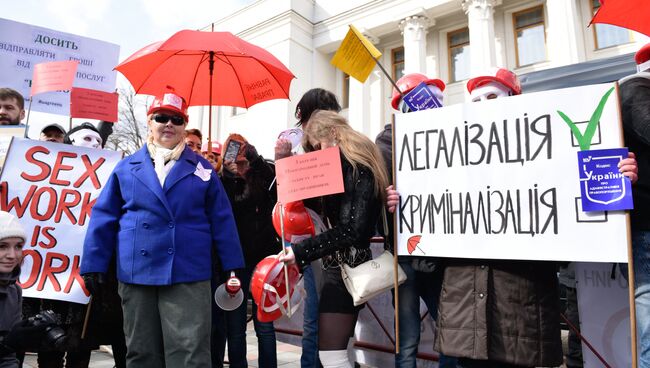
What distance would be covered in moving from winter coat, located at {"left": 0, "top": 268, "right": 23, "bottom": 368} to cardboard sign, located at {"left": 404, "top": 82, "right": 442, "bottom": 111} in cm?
235

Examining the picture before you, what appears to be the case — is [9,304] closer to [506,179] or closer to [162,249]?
[162,249]

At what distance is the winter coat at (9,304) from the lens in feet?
7.16

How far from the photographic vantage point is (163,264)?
6.85 ft

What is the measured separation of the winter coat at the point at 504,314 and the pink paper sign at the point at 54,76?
11.0ft

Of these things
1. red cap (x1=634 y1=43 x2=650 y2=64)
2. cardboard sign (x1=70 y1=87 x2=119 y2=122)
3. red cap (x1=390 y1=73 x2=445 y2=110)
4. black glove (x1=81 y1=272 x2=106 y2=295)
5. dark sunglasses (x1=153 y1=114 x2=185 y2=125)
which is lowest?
black glove (x1=81 y1=272 x2=106 y2=295)

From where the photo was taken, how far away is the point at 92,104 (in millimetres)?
3494

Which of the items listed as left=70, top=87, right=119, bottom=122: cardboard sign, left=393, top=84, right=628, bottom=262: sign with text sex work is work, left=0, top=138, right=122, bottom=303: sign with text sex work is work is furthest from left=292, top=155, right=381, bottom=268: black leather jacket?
left=70, top=87, right=119, bottom=122: cardboard sign

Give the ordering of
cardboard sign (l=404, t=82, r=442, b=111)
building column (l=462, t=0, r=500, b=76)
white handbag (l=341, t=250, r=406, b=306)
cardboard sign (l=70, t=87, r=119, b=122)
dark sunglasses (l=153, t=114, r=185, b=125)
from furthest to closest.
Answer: building column (l=462, t=0, r=500, b=76)
cardboard sign (l=70, t=87, r=119, b=122)
cardboard sign (l=404, t=82, r=442, b=111)
dark sunglasses (l=153, t=114, r=185, b=125)
white handbag (l=341, t=250, r=406, b=306)

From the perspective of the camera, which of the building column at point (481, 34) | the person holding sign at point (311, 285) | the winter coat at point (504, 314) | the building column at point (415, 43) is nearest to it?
the winter coat at point (504, 314)

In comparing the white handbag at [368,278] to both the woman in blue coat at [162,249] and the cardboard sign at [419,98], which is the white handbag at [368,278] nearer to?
the woman in blue coat at [162,249]

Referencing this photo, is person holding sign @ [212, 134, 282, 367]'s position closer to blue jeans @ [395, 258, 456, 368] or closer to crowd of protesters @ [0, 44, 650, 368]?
crowd of protesters @ [0, 44, 650, 368]

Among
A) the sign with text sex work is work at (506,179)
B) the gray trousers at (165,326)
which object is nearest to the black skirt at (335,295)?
the sign with text sex work is work at (506,179)

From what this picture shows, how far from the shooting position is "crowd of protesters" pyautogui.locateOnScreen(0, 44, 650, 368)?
6.11ft

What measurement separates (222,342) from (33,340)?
122 centimetres
